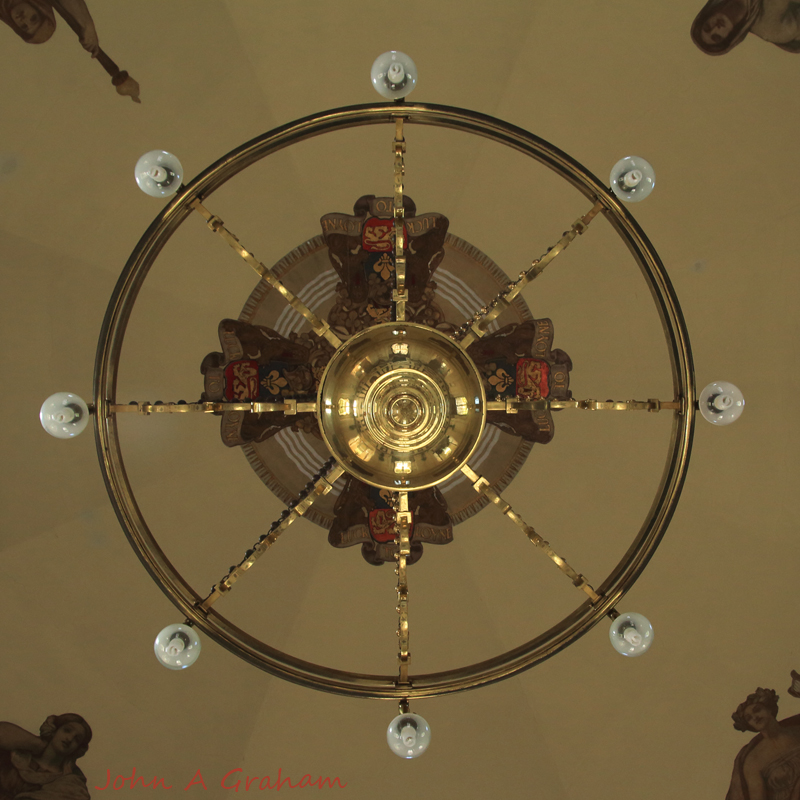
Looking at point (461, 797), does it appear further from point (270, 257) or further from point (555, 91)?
point (555, 91)

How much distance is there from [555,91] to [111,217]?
11.4ft

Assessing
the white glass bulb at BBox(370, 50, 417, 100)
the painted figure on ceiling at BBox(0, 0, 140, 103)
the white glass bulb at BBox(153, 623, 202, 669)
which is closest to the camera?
the white glass bulb at BBox(370, 50, 417, 100)

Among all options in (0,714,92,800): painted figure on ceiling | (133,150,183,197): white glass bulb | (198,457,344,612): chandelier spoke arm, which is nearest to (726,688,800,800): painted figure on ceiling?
(198,457,344,612): chandelier spoke arm

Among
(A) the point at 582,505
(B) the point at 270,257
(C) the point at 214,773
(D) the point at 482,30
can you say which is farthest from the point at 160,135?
(C) the point at 214,773

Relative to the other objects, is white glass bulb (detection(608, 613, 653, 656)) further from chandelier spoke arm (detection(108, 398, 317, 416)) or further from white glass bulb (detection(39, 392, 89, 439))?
white glass bulb (detection(39, 392, 89, 439))

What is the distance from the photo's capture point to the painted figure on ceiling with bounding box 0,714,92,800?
520 cm

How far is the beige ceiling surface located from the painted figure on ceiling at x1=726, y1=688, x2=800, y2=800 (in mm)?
113

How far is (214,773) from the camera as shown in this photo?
561 centimetres

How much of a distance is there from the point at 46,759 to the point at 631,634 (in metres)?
4.81

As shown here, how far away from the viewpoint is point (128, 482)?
291 centimetres

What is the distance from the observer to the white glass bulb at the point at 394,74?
260 centimetres
